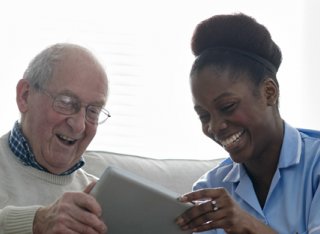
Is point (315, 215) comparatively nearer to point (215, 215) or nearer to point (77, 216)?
point (215, 215)

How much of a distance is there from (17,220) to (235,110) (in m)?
0.59

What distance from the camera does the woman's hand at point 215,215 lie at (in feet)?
4.29

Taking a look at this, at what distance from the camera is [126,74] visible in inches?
98.4

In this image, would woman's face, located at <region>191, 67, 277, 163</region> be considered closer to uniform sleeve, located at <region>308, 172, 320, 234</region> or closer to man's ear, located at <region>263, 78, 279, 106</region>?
man's ear, located at <region>263, 78, 279, 106</region>

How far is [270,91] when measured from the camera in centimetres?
160

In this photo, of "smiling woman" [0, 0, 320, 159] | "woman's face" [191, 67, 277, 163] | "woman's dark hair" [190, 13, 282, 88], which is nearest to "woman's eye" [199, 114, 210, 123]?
"woman's face" [191, 67, 277, 163]

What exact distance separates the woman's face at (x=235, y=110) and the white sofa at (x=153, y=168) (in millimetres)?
460

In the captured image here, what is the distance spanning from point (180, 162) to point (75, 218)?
904 mm

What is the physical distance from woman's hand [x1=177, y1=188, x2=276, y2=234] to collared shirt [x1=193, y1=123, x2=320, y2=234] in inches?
5.6

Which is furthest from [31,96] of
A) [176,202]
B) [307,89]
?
[307,89]

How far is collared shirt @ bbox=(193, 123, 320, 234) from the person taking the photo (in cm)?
152

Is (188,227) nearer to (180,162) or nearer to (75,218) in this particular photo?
(75,218)

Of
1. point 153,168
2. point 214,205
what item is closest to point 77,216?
point 214,205

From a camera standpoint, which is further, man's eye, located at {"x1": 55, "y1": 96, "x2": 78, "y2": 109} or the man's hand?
man's eye, located at {"x1": 55, "y1": 96, "x2": 78, "y2": 109}
